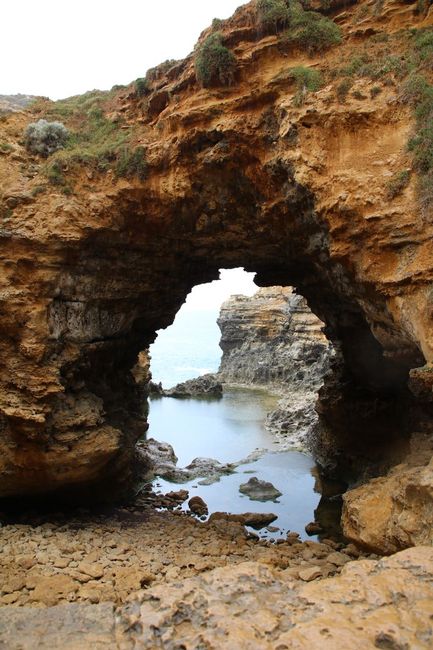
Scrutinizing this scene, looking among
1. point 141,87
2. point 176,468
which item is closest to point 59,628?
point 141,87

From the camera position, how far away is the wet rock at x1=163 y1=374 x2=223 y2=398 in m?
40.7

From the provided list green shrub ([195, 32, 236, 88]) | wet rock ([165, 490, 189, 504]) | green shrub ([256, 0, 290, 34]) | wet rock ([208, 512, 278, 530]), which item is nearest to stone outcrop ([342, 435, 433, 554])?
wet rock ([208, 512, 278, 530])

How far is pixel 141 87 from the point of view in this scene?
12.8 meters

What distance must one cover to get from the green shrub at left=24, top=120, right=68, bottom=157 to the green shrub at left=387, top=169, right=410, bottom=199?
877 centimetres

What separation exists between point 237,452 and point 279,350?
2625cm

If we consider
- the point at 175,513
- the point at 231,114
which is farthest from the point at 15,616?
the point at 231,114

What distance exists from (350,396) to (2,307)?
41.5 feet

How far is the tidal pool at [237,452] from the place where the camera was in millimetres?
14285

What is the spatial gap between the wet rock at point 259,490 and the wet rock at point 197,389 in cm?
2449

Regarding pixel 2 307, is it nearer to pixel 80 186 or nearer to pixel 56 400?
pixel 56 400

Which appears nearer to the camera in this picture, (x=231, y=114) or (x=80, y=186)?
(x=231, y=114)

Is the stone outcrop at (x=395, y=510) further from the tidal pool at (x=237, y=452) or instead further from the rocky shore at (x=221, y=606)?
the tidal pool at (x=237, y=452)

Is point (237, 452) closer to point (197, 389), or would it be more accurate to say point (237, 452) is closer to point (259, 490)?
point (259, 490)

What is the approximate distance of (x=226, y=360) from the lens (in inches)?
2089
